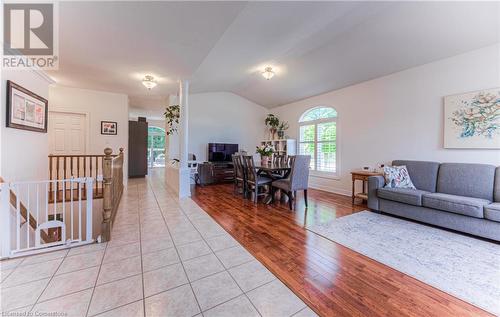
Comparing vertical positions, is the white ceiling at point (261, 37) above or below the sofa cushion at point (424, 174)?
above

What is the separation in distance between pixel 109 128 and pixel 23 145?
2.74m

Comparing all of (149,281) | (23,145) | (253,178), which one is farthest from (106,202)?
(253,178)

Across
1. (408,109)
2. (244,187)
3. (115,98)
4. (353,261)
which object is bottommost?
(353,261)

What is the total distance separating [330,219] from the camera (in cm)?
315

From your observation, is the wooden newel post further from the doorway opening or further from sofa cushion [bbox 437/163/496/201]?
the doorway opening

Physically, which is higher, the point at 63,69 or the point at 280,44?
the point at 280,44

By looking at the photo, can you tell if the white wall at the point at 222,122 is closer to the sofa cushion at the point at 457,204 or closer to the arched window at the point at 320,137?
the arched window at the point at 320,137

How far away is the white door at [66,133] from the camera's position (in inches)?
193

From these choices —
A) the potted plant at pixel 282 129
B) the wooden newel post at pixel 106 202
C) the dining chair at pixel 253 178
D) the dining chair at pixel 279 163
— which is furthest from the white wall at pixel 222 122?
the wooden newel post at pixel 106 202

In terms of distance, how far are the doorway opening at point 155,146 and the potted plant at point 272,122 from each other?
6.33 meters

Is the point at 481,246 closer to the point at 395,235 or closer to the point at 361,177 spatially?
the point at 395,235

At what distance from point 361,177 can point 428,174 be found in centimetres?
102

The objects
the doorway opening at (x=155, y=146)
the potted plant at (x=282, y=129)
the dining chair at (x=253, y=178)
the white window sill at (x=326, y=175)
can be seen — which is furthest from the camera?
the doorway opening at (x=155, y=146)

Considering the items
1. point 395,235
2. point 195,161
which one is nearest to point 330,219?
point 395,235
